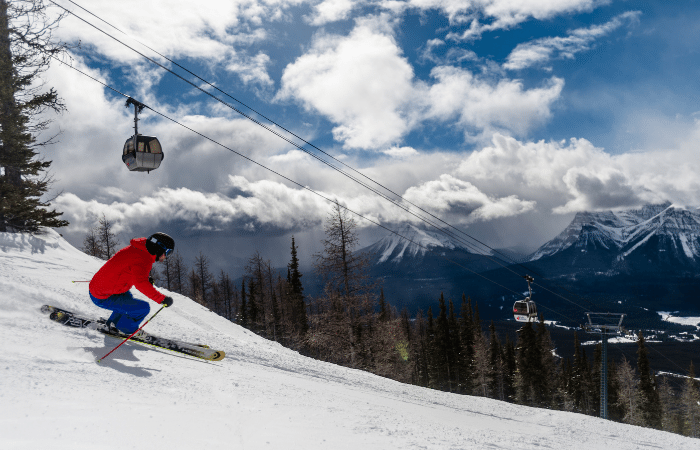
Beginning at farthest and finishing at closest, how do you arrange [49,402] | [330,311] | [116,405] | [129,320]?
[330,311], [129,320], [116,405], [49,402]

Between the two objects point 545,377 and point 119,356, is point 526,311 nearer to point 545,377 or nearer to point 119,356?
point 119,356

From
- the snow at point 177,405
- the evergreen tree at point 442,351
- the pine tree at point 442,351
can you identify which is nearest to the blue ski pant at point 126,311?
the snow at point 177,405

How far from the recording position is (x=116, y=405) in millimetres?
4316

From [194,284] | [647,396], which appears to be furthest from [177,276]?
[647,396]

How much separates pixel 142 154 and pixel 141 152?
0.23ft

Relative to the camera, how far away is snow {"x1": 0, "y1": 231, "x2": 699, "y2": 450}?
3691 mm

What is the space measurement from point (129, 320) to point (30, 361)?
224cm

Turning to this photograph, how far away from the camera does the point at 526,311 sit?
92.0 feet

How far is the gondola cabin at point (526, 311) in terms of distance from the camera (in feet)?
90.4

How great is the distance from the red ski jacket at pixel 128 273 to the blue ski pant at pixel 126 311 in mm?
262

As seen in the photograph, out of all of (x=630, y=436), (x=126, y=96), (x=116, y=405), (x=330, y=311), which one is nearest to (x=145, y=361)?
(x=116, y=405)

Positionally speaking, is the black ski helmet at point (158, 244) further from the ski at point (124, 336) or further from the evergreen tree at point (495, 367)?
the evergreen tree at point (495, 367)

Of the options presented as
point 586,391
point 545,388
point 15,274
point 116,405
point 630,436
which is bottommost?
point 586,391

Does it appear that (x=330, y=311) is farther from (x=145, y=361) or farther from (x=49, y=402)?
(x=49, y=402)
